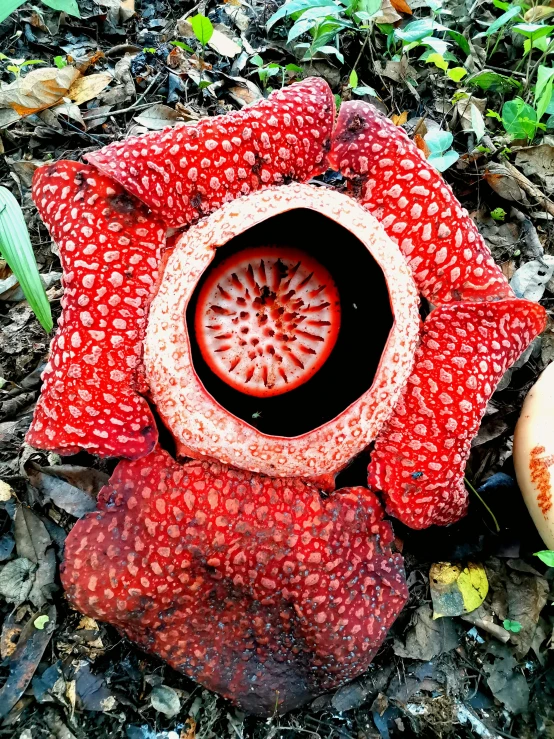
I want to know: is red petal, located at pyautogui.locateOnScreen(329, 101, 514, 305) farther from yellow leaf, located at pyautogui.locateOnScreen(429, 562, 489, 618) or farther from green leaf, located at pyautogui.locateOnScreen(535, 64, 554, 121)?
yellow leaf, located at pyautogui.locateOnScreen(429, 562, 489, 618)

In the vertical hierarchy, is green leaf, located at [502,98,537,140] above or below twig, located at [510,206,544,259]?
above

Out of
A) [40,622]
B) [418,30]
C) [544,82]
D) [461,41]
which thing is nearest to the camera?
[40,622]

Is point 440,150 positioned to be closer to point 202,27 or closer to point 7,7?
point 202,27

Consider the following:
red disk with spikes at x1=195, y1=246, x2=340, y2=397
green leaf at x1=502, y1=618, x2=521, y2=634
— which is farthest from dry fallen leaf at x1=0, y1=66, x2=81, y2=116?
green leaf at x1=502, y1=618, x2=521, y2=634

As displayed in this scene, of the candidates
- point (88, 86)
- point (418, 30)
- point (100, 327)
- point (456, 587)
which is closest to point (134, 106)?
point (88, 86)

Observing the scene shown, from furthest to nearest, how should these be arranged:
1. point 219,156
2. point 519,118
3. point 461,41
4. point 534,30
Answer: point 461,41 < point 519,118 < point 534,30 < point 219,156

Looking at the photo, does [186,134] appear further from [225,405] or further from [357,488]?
[357,488]

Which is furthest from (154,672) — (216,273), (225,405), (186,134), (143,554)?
(186,134)
